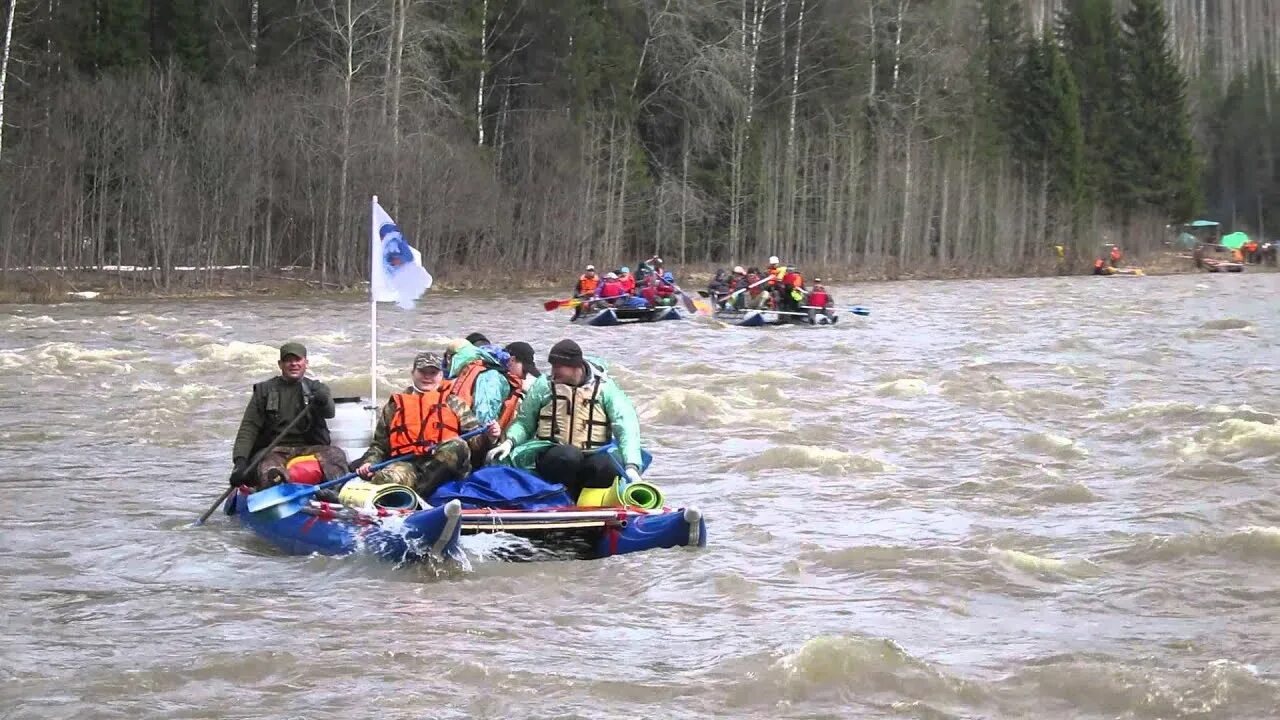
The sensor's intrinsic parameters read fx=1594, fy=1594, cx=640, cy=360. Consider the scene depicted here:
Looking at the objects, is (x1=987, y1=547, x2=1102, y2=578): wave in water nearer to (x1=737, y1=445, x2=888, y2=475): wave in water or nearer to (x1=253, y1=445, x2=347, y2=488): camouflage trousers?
Result: (x1=737, y1=445, x2=888, y2=475): wave in water

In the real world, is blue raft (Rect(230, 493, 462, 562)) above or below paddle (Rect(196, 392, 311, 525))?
below

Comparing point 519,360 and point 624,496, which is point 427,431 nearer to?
point 519,360

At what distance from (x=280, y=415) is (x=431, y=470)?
1508mm

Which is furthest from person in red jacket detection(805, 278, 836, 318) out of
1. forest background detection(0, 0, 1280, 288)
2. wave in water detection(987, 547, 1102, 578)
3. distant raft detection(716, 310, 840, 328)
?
wave in water detection(987, 547, 1102, 578)

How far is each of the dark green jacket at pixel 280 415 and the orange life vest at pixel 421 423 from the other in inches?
32.5

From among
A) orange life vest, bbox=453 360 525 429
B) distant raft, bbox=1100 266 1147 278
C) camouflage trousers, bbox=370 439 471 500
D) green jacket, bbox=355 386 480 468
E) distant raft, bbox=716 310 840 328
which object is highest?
distant raft, bbox=1100 266 1147 278

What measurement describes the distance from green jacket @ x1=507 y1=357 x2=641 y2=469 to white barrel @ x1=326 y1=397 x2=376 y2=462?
1.59 m

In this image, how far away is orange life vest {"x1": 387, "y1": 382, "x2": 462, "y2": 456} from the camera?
10.5m

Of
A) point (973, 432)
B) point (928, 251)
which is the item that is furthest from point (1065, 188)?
point (973, 432)

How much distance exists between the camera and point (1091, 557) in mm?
10312

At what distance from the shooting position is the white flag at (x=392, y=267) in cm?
1260

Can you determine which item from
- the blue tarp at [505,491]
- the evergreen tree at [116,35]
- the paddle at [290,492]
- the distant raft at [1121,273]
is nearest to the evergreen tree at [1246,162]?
the distant raft at [1121,273]

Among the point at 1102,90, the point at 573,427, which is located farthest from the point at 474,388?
the point at 1102,90

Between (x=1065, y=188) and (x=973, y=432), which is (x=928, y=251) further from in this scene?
(x=973, y=432)
